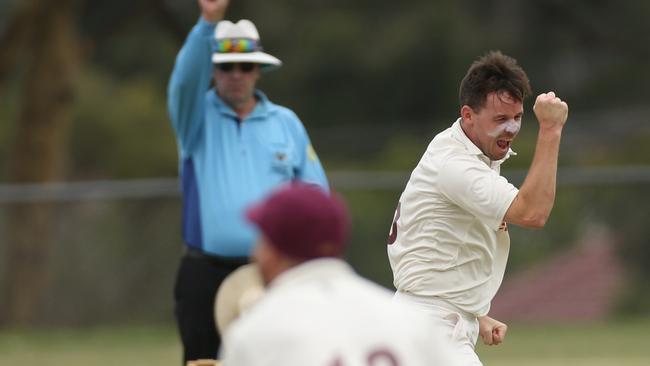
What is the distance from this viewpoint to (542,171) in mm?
6176

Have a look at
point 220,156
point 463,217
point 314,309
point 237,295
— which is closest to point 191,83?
point 220,156

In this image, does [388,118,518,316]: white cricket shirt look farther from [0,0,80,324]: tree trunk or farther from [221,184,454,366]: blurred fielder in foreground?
[0,0,80,324]: tree trunk

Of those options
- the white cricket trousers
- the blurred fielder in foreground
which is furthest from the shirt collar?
the blurred fielder in foreground

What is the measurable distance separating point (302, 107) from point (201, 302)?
2183cm

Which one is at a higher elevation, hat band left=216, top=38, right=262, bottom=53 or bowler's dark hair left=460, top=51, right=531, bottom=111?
bowler's dark hair left=460, top=51, right=531, bottom=111

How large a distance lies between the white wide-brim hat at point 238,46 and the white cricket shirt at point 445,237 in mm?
1720

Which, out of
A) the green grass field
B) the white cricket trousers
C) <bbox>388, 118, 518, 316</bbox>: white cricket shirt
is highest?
<bbox>388, 118, 518, 316</bbox>: white cricket shirt

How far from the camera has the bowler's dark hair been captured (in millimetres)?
6469

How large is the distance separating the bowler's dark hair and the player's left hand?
3.07ft

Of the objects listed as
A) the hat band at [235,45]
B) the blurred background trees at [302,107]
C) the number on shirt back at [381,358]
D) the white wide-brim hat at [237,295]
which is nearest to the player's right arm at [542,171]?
the white wide-brim hat at [237,295]

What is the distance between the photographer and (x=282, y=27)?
27.4 m

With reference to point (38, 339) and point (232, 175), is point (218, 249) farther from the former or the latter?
point (38, 339)

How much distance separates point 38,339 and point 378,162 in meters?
9.22

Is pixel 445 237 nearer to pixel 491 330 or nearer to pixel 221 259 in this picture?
pixel 491 330
